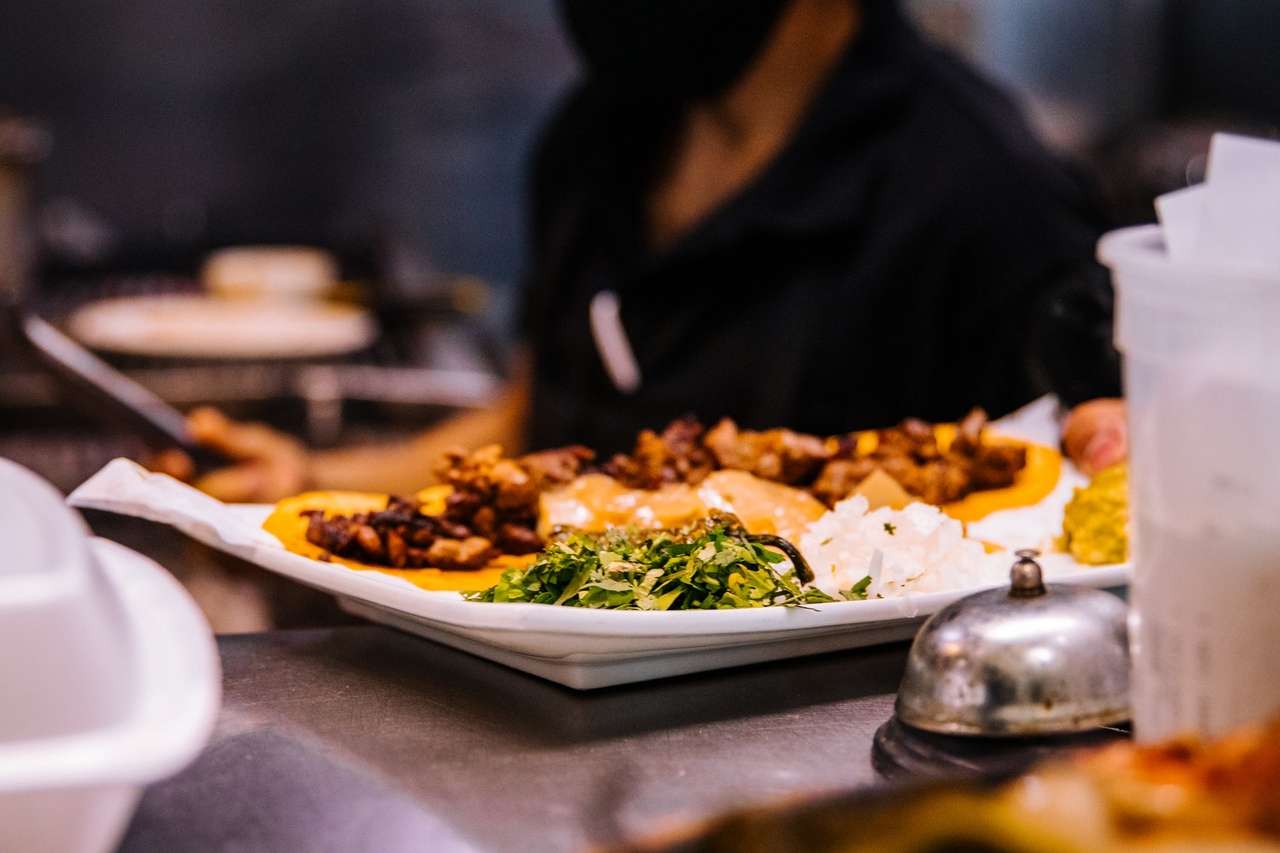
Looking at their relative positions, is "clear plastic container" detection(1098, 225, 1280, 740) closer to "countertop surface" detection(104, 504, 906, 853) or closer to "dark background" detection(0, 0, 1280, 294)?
"countertop surface" detection(104, 504, 906, 853)

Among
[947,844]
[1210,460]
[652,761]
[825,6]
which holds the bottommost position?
[652,761]

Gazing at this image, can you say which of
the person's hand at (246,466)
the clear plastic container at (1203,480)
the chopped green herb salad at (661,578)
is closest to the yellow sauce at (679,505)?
the chopped green herb salad at (661,578)

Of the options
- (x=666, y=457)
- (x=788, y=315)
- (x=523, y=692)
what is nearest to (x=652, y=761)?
(x=523, y=692)

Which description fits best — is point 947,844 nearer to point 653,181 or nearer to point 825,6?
point 825,6

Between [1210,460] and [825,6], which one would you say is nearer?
[1210,460]

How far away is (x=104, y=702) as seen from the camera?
799 mm

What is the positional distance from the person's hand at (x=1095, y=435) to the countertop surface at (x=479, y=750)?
502mm

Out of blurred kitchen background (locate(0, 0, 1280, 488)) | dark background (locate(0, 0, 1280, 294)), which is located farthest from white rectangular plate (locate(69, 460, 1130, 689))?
dark background (locate(0, 0, 1280, 294))

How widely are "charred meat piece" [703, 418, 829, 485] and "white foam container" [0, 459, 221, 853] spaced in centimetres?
85

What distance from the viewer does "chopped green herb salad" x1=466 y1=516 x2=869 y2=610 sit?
119 cm

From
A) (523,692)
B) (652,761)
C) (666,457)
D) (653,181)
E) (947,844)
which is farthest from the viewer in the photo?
(653,181)

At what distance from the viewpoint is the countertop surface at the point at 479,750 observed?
930 mm

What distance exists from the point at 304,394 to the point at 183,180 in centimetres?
231

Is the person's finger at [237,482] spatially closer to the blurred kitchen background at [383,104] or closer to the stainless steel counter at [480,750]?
the stainless steel counter at [480,750]
